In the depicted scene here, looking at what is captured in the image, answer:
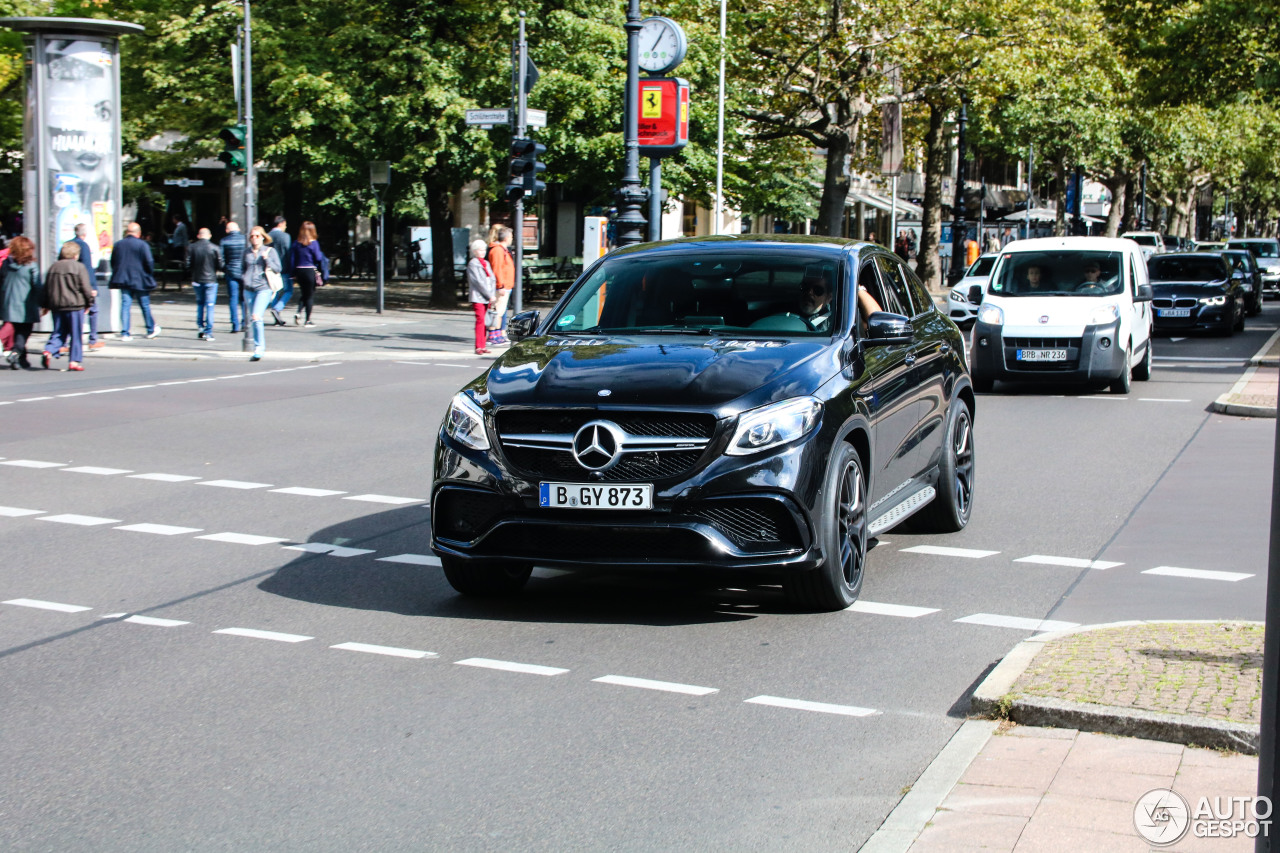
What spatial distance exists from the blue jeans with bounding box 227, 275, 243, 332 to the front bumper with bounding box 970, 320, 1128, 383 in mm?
12550

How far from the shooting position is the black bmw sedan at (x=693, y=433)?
6535mm

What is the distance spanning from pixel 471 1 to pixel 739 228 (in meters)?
34.3

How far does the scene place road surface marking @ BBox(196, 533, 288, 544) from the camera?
29.3ft

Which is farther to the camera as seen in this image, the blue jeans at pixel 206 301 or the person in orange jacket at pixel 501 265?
the blue jeans at pixel 206 301

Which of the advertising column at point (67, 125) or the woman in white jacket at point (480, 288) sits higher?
the advertising column at point (67, 125)

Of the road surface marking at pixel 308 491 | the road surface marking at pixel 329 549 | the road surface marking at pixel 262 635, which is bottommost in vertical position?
the road surface marking at pixel 262 635

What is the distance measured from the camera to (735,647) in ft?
21.2

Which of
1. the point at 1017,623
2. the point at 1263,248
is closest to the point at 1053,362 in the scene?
the point at 1017,623

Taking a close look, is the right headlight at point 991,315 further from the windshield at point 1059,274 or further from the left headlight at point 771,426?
the left headlight at point 771,426

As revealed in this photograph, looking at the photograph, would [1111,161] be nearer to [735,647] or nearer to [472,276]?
[472,276]

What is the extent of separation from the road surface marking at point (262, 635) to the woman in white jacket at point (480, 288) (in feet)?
54.1

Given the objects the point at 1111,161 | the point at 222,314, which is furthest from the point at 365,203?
the point at 1111,161

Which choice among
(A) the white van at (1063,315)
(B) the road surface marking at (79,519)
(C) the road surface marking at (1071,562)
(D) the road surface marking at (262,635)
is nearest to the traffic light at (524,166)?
(A) the white van at (1063,315)

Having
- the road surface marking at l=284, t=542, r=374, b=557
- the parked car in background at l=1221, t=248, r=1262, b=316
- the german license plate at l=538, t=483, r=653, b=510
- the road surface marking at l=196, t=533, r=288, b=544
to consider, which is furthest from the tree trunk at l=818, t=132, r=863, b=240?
the german license plate at l=538, t=483, r=653, b=510
